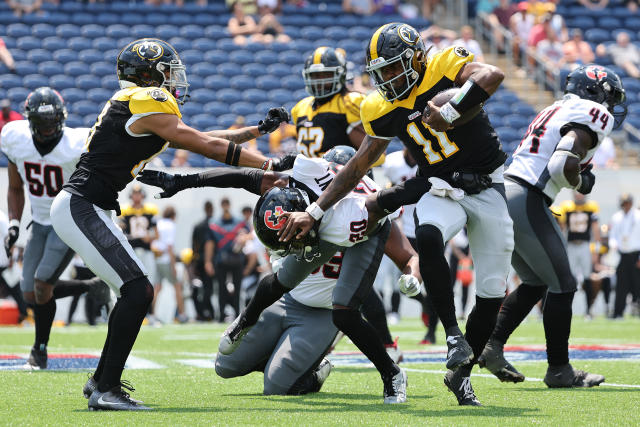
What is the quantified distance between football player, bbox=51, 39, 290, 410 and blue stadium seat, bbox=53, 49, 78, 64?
448 inches

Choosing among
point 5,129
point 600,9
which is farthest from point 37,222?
point 600,9

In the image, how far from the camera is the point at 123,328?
444cm

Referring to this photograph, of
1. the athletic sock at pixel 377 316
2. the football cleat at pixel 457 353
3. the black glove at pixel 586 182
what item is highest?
the black glove at pixel 586 182

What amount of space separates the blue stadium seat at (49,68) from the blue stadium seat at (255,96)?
3.03m

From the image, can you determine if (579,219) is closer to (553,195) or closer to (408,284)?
(553,195)

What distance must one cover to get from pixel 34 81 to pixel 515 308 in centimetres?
1134

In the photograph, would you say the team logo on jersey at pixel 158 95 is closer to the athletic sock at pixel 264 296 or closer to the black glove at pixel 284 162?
the black glove at pixel 284 162

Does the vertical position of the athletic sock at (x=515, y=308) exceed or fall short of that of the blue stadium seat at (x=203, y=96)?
it exceeds it

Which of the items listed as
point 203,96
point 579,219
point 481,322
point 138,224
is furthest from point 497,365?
point 203,96

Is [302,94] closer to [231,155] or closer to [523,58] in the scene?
[523,58]

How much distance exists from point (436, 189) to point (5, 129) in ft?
12.0

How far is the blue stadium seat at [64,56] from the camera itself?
615 inches

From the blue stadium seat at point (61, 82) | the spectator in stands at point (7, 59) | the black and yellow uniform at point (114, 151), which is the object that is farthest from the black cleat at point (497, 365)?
the spectator in stands at point (7, 59)

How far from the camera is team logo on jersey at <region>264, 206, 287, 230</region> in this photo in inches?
181
